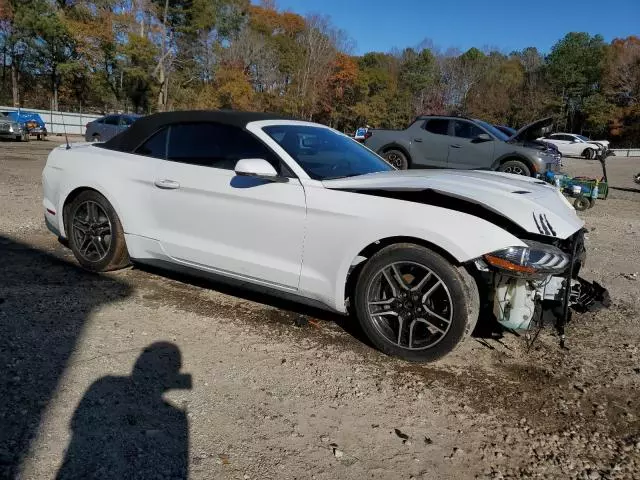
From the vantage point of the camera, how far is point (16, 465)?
223 cm

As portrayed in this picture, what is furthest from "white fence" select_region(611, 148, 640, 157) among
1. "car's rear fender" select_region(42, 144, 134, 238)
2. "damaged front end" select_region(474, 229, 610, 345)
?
"car's rear fender" select_region(42, 144, 134, 238)

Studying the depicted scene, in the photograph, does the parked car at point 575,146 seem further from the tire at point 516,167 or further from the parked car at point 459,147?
the tire at point 516,167

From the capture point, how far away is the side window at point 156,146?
4397mm

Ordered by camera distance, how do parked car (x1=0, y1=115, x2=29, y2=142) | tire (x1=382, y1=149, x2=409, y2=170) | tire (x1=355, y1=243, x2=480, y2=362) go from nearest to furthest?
tire (x1=355, y1=243, x2=480, y2=362) < tire (x1=382, y1=149, x2=409, y2=170) < parked car (x1=0, y1=115, x2=29, y2=142)

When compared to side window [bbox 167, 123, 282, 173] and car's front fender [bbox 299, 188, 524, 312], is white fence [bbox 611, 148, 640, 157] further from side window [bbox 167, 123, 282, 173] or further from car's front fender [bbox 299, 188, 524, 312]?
car's front fender [bbox 299, 188, 524, 312]

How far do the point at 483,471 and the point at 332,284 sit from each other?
1.50 m

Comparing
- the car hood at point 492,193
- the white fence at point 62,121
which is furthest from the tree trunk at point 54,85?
the car hood at point 492,193

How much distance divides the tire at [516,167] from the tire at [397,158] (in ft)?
7.37

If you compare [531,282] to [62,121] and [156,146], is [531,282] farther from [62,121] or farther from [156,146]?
[62,121]

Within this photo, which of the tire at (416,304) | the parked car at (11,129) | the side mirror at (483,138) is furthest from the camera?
the parked car at (11,129)

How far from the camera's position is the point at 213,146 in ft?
13.6

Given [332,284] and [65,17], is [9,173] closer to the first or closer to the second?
[332,284]

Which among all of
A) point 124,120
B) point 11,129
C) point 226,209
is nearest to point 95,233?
point 226,209

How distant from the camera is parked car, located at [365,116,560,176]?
1198cm
